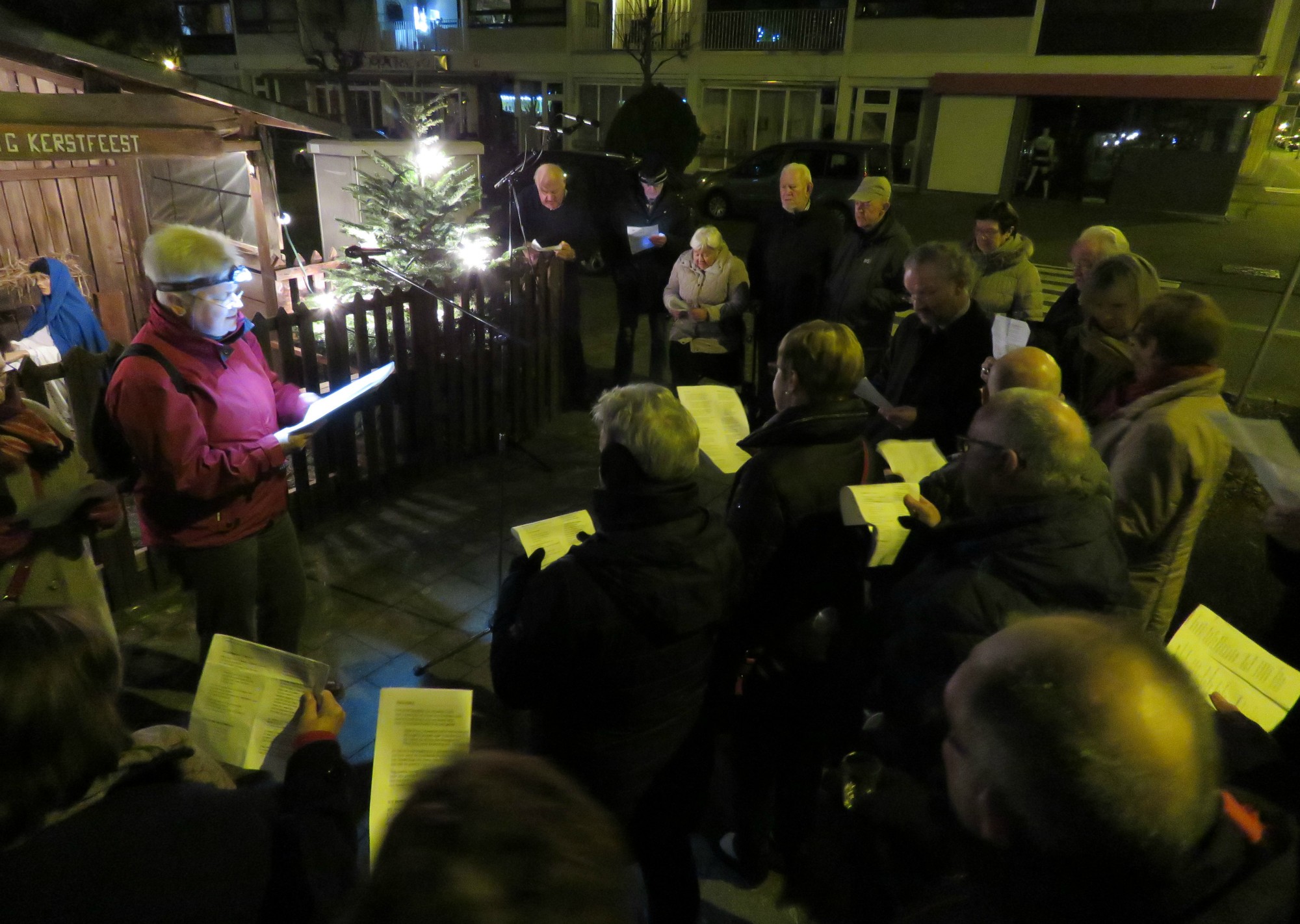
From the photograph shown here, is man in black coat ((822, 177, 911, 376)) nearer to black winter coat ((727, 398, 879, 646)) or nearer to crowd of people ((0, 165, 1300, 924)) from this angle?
crowd of people ((0, 165, 1300, 924))

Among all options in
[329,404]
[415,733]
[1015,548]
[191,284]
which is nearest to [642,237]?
[329,404]

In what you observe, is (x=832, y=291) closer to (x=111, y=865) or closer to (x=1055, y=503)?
(x=1055, y=503)

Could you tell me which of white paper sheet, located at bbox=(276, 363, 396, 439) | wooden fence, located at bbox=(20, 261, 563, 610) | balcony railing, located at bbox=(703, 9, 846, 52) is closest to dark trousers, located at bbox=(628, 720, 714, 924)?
white paper sheet, located at bbox=(276, 363, 396, 439)

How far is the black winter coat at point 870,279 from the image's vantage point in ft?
17.6

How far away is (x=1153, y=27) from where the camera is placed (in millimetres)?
21359

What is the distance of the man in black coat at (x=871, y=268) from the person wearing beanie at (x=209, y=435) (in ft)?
12.1

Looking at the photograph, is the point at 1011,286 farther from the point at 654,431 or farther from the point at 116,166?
the point at 116,166

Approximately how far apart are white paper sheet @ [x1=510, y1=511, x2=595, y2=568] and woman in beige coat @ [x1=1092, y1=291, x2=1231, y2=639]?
1.86m

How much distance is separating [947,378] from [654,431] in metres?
2.37

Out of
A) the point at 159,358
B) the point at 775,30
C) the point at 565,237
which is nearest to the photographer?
the point at 159,358

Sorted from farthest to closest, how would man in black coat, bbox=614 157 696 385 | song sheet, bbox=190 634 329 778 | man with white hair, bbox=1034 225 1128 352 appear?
man in black coat, bbox=614 157 696 385, man with white hair, bbox=1034 225 1128 352, song sheet, bbox=190 634 329 778

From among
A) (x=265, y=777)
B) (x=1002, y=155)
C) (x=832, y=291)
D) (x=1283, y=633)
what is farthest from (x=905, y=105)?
(x=265, y=777)

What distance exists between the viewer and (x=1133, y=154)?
2272 cm

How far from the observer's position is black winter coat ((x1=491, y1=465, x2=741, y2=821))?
6.24 feet
